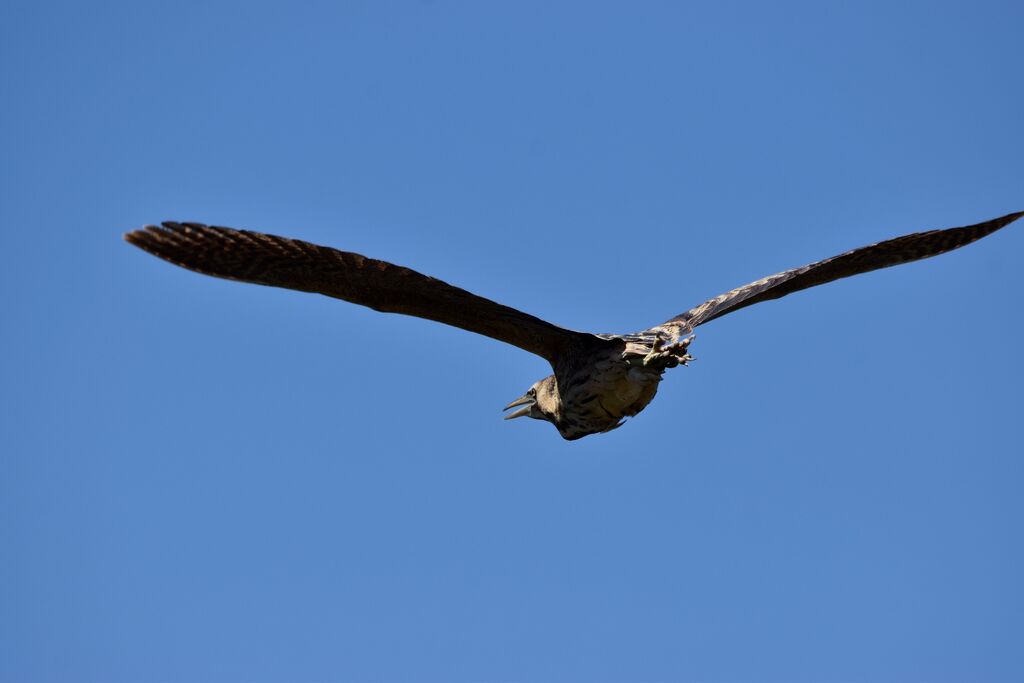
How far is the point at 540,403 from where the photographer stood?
1630 cm

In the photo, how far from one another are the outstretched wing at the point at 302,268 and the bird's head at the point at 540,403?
76.5 inches

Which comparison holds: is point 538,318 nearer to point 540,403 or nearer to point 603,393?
point 603,393

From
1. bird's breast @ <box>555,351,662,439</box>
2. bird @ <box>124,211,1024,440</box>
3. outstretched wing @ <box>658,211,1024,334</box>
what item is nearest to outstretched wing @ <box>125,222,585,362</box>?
bird @ <box>124,211,1024,440</box>

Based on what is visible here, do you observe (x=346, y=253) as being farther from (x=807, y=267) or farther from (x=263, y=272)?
(x=807, y=267)

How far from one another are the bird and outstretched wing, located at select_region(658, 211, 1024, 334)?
2cm

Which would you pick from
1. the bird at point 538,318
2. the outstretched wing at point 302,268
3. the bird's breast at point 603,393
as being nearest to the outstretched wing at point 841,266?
the bird at point 538,318

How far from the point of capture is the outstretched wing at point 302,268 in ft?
41.5

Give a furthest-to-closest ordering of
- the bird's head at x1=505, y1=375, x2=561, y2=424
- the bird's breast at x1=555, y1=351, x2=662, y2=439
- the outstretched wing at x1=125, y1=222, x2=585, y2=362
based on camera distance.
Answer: the bird's head at x1=505, y1=375, x2=561, y2=424 < the bird's breast at x1=555, y1=351, x2=662, y2=439 < the outstretched wing at x1=125, y1=222, x2=585, y2=362

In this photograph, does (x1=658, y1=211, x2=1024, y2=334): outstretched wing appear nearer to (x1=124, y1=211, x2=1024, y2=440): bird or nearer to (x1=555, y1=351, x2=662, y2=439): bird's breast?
(x1=124, y1=211, x2=1024, y2=440): bird

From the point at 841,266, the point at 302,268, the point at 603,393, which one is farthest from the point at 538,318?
the point at 841,266

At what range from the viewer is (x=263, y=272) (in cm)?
1300

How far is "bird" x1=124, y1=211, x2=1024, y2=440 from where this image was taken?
1276 cm

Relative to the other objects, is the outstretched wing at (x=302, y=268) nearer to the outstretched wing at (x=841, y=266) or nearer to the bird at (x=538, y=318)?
the bird at (x=538, y=318)

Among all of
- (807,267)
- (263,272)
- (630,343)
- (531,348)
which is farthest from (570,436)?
(263,272)
